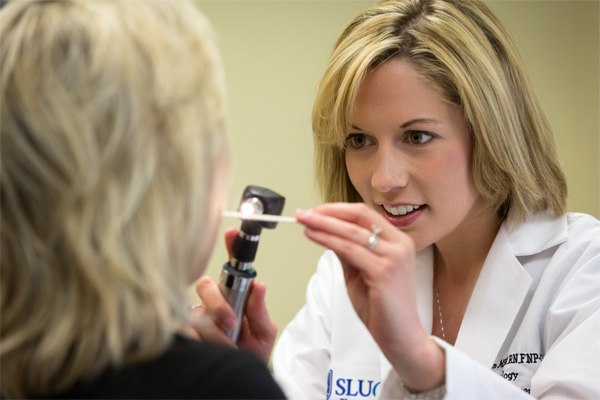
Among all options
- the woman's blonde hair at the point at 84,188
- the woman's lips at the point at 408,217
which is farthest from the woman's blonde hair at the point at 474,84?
the woman's blonde hair at the point at 84,188

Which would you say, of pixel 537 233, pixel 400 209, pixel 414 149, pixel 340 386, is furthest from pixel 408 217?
pixel 340 386

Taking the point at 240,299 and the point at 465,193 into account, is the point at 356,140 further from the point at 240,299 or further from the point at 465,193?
the point at 240,299

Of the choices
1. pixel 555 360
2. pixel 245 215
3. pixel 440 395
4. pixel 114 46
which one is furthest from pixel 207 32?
pixel 555 360

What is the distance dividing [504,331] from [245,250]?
1.81 ft

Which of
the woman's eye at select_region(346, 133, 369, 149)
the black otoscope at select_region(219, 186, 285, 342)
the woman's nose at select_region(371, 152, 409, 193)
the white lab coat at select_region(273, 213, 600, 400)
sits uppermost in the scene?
the woman's eye at select_region(346, 133, 369, 149)

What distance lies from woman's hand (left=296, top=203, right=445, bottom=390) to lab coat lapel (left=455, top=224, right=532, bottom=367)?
313 millimetres

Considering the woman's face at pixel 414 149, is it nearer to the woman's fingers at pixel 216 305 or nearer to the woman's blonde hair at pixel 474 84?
the woman's blonde hair at pixel 474 84

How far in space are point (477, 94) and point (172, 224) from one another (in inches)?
30.4

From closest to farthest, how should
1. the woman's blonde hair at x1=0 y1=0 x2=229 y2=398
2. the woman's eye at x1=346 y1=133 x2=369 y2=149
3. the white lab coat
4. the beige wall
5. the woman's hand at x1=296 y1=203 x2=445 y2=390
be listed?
the woman's blonde hair at x1=0 y1=0 x2=229 y2=398, the woman's hand at x1=296 y1=203 x2=445 y2=390, the white lab coat, the woman's eye at x1=346 y1=133 x2=369 y2=149, the beige wall

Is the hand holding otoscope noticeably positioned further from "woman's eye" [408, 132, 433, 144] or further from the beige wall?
the beige wall

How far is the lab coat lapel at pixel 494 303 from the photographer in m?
1.23

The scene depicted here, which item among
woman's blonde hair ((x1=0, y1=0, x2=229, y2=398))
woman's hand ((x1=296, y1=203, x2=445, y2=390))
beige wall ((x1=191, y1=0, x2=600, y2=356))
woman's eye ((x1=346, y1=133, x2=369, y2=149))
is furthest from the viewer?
beige wall ((x1=191, y1=0, x2=600, y2=356))

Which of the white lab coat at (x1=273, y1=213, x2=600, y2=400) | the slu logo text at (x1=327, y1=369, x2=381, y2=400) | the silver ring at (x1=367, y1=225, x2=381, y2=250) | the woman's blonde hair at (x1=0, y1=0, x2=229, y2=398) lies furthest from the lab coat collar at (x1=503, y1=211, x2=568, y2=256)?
the woman's blonde hair at (x1=0, y1=0, x2=229, y2=398)

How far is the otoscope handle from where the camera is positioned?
37.8 inches
